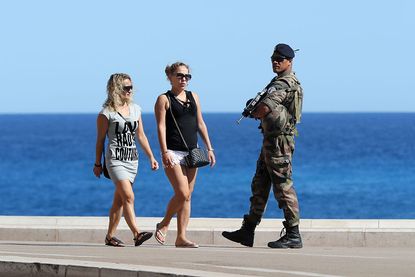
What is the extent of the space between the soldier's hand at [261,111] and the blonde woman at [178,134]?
1.83 feet

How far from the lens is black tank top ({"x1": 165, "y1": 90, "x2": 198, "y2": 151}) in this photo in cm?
1305

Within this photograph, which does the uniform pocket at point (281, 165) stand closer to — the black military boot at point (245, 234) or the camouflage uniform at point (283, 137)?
the camouflage uniform at point (283, 137)

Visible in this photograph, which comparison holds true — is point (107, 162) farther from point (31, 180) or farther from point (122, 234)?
point (31, 180)

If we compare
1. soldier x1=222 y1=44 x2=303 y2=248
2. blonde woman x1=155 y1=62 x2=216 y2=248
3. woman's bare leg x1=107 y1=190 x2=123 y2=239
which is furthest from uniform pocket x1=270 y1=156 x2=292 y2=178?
woman's bare leg x1=107 y1=190 x2=123 y2=239

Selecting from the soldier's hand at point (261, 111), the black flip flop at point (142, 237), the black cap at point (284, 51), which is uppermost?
the black cap at point (284, 51)

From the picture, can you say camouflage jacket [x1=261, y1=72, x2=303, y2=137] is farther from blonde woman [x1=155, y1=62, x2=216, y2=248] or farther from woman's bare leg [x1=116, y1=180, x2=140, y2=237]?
woman's bare leg [x1=116, y1=180, x2=140, y2=237]

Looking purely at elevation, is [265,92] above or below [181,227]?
above

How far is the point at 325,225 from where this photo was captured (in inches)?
580

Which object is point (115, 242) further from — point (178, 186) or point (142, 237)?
point (178, 186)

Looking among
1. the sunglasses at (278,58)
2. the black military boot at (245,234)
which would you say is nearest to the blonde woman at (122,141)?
the black military boot at (245,234)

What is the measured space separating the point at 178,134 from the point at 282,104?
0.99 m

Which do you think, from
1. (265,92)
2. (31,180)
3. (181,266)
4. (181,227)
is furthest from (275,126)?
(31,180)

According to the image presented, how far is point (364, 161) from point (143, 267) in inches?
3497

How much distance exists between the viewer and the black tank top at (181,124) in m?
13.0
